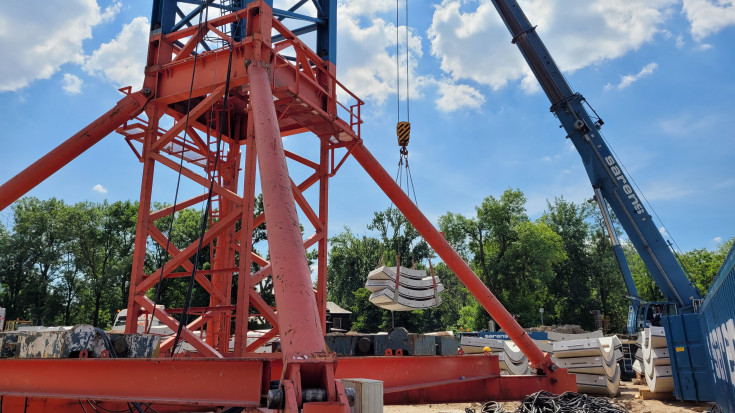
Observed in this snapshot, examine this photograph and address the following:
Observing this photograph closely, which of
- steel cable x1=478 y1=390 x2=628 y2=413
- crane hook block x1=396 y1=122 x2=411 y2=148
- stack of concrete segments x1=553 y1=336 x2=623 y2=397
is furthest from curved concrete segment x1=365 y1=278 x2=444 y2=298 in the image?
steel cable x1=478 y1=390 x2=628 y2=413

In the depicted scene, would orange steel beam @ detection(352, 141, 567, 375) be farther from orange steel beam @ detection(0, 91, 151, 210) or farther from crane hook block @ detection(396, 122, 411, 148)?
orange steel beam @ detection(0, 91, 151, 210)

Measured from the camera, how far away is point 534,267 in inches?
1957

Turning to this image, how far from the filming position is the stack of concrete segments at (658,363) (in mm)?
13328

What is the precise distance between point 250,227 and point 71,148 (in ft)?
12.8

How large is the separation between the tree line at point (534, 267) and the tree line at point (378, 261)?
0.10 metres

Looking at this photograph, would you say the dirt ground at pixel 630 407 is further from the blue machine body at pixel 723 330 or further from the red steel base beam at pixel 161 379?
the blue machine body at pixel 723 330

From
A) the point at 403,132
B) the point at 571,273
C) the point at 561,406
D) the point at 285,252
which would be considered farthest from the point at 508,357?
the point at 571,273

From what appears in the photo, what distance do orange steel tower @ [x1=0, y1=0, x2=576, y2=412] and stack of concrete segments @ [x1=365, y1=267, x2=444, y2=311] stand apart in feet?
11.7

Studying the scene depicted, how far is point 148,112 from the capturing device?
11812mm

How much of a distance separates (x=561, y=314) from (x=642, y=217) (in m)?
39.1

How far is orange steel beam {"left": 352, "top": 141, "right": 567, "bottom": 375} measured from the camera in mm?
11398

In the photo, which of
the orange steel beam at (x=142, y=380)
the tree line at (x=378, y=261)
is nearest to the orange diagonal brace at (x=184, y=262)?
the orange steel beam at (x=142, y=380)

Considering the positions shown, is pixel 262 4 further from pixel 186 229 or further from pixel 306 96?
pixel 186 229

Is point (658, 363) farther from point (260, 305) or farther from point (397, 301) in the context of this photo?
point (260, 305)
